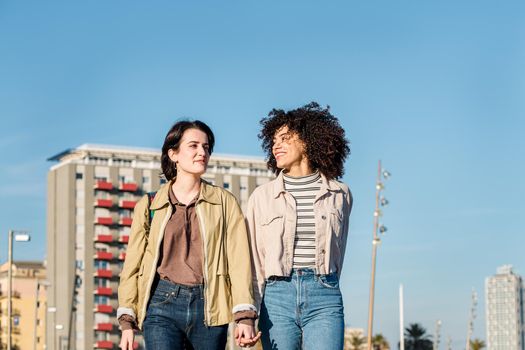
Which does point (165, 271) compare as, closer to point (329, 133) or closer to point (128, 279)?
point (128, 279)

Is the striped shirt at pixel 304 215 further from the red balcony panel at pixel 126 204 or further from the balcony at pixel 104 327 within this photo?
the red balcony panel at pixel 126 204

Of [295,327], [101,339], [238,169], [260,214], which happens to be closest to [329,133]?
[260,214]

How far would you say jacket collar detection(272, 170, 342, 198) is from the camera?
930cm

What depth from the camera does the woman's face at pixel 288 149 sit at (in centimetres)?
945

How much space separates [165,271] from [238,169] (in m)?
169

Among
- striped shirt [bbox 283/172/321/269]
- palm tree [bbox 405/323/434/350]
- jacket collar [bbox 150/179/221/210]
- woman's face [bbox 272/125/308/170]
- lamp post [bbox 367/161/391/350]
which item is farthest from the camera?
palm tree [bbox 405/323/434/350]

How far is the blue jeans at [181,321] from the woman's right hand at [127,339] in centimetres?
9

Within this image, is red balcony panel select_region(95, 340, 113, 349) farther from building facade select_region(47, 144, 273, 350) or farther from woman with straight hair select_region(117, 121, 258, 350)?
woman with straight hair select_region(117, 121, 258, 350)

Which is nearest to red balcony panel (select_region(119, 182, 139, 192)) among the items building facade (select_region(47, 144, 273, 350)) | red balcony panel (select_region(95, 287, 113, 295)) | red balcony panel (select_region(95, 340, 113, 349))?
building facade (select_region(47, 144, 273, 350))

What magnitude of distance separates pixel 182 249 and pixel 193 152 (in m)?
0.65

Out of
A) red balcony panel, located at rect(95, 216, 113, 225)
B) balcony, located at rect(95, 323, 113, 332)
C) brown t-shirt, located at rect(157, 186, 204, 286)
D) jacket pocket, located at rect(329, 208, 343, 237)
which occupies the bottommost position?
brown t-shirt, located at rect(157, 186, 204, 286)

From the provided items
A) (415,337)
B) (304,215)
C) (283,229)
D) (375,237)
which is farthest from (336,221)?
(415,337)

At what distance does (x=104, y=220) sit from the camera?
167 meters

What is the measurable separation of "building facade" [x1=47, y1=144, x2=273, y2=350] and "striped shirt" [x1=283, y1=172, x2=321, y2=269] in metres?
153
